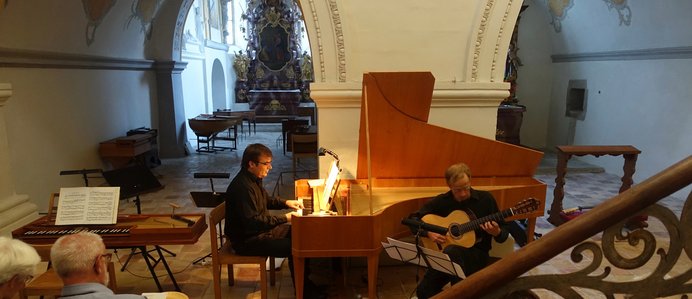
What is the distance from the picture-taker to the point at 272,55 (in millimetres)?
17797

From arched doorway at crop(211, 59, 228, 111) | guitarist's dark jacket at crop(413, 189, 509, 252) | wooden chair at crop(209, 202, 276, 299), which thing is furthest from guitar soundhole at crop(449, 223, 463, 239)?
arched doorway at crop(211, 59, 228, 111)

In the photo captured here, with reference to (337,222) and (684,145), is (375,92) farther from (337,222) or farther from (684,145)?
(684,145)

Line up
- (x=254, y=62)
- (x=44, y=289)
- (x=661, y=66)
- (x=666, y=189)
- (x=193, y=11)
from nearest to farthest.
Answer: (x=666, y=189) < (x=44, y=289) < (x=661, y=66) < (x=193, y=11) < (x=254, y=62)

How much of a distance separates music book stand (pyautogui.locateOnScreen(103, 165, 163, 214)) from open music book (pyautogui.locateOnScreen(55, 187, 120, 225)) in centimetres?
54

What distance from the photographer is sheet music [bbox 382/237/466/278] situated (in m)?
2.82

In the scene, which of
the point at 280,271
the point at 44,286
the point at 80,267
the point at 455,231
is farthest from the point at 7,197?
the point at 455,231

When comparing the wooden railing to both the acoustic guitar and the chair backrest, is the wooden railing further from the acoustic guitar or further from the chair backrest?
the chair backrest

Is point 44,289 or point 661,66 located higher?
point 661,66

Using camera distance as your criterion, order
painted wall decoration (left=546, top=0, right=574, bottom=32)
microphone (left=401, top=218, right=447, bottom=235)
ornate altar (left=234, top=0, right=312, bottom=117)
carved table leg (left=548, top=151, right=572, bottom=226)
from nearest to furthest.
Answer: microphone (left=401, top=218, right=447, bottom=235) < carved table leg (left=548, top=151, right=572, bottom=226) < painted wall decoration (left=546, top=0, right=574, bottom=32) < ornate altar (left=234, top=0, right=312, bottom=117)

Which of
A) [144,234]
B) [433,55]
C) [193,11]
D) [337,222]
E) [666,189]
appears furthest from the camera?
[193,11]

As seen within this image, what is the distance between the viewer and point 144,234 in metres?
3.75

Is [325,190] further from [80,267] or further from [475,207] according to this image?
[80,267]

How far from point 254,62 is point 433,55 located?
14136 millimetres

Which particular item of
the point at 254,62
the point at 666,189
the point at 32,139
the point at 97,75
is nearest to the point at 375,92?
the point at 666,189
